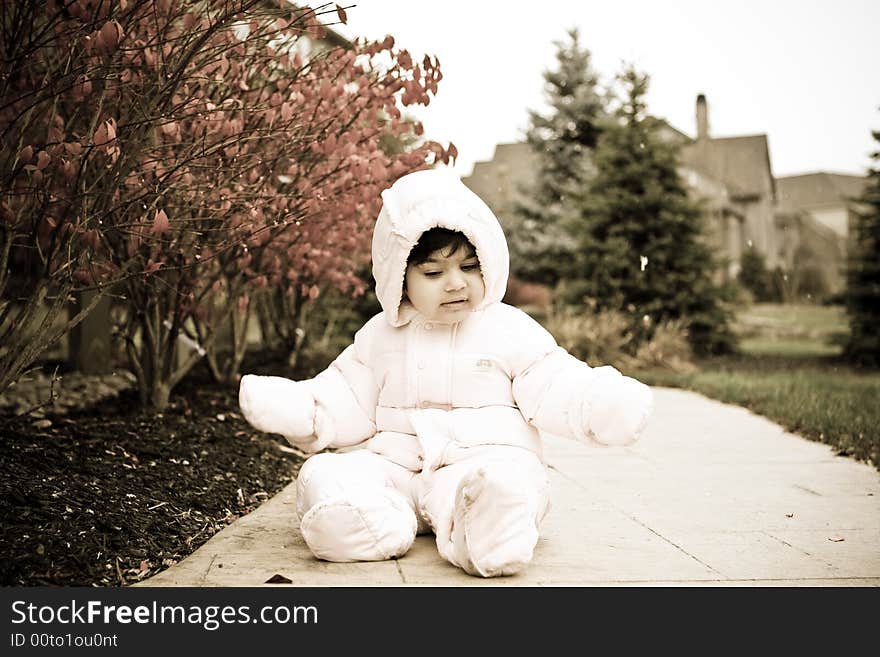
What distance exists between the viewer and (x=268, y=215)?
4.14 m

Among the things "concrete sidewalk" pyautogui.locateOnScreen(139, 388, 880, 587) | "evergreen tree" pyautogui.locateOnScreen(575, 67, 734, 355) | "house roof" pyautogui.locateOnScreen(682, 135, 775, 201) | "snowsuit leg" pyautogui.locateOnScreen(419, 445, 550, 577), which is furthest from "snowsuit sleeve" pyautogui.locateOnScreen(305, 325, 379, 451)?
"house roof" pyautogui.locateOnScreen(682, 135, 775, 201)

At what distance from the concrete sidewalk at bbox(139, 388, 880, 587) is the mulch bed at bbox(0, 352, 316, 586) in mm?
133

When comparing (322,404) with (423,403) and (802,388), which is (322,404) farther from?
(802,388)

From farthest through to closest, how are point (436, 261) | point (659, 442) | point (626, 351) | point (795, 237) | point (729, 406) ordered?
1. point (795, 237)
2. point (626, 351)
3. point (729, 406)
4. point (659, 442)
5. point (436, 261)

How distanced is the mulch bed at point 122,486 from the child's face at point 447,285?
1.07 metres

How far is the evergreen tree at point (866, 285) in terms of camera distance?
11.4 meters

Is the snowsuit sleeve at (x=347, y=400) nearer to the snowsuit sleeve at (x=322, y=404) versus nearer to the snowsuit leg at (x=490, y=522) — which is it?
the snowsuit sleeve at (x=322, y=404)

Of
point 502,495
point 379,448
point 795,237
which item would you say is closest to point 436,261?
point 379,448

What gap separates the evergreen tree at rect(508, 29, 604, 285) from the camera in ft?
59.3

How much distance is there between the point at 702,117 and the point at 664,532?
Answer: 3394 cm

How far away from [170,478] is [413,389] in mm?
1161
